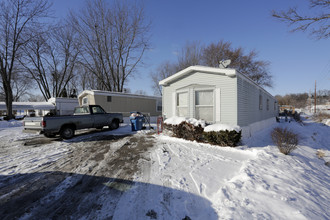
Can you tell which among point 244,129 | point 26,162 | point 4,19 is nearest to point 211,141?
point 244,129

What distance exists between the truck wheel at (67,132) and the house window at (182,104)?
565 cm

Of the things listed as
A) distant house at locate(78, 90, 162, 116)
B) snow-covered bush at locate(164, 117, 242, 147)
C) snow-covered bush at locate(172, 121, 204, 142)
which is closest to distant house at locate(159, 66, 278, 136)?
snow-covered bush at locate(164, 117, 242, 147)

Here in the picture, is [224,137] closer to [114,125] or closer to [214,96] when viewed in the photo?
[214,96]

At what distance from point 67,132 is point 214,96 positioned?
744 centimetres

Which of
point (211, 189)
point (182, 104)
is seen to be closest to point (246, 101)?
point (182, 104)

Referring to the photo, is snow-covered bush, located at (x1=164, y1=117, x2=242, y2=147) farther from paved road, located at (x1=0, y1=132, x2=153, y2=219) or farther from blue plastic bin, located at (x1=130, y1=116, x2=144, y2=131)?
blue plastic bin, located at (x1=130, y1=116, x2=144, y2=131)

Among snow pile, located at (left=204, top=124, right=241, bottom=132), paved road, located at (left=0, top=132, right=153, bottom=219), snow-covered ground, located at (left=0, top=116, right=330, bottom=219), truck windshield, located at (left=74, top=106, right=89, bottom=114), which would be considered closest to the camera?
snow-covered ground, located at (left=0, top=116, right=330, bottom=219)

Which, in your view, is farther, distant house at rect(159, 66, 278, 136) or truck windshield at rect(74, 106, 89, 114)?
truck windshield at rect(74, 106, 89, 114)

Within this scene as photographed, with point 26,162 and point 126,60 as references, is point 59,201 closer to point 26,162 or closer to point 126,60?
point 26,162

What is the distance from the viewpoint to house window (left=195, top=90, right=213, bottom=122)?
7.02 meters

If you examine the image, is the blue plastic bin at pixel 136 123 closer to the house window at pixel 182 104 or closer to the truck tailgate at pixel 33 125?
the house window at pixel 182 104

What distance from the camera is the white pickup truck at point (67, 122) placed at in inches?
242

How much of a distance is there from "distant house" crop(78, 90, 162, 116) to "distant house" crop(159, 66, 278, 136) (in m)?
7.72

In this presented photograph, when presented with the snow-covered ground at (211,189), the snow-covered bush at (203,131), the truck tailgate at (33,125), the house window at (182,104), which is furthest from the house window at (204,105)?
the truck tailgate at (33,125)
